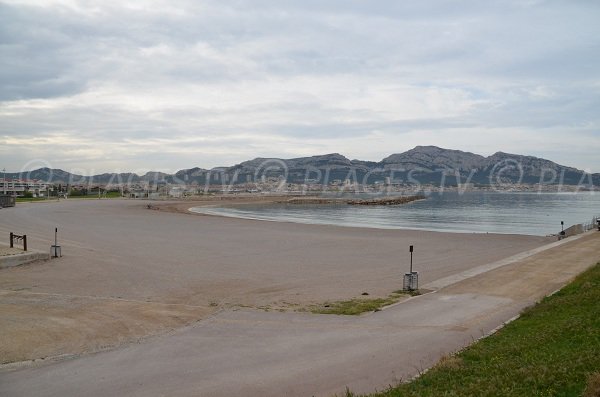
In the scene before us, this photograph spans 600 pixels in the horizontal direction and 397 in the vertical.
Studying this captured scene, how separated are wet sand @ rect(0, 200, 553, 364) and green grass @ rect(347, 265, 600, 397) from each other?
650 centimetres

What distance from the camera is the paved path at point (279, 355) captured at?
8.03m

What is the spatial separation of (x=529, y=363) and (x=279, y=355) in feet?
14.7

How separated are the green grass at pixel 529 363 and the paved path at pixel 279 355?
0.91 meters

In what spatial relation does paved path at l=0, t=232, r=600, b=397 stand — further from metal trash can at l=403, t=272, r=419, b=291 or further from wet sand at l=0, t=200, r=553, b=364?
metal trash can at l=403, t=272, r=419, b=291

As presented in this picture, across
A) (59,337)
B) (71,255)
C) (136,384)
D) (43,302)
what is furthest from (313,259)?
(136,384)

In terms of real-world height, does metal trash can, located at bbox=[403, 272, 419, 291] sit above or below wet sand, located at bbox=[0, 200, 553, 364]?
above

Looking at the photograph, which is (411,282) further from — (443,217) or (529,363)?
(443,217)

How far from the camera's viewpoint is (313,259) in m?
25.1

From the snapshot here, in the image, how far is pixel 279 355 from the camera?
9.52 m

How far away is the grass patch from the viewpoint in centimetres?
1330

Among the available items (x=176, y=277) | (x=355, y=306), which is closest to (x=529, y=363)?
(x=355, y=306)

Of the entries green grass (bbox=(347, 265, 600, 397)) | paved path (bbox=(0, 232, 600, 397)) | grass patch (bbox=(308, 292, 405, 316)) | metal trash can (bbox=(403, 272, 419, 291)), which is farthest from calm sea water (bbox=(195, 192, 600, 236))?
green grass (bbox=(347, 265, 600, 397))

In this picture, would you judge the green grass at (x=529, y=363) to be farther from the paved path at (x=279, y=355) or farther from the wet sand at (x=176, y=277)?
the wet sand at (x=176, y=277)

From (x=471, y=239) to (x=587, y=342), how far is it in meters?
29.7
